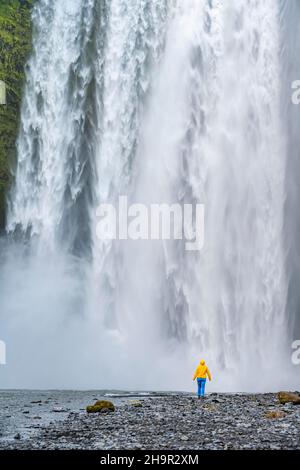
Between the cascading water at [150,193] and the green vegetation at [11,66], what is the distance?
167 cm

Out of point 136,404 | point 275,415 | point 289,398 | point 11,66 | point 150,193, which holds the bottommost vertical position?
point 136,404

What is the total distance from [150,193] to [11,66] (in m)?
14.0

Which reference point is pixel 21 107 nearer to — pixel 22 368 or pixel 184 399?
pixel 22 368

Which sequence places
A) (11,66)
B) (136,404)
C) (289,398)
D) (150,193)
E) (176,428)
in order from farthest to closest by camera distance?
(11,66) → (150,193) → (136,404) → (289,398) → (176,428)

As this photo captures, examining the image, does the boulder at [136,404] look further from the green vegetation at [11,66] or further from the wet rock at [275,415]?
the green vegetation at [11,66]

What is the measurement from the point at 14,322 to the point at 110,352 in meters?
6.11

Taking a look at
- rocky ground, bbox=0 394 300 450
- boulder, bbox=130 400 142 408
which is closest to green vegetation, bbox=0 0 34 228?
boulder, bbox=130 400 142 408

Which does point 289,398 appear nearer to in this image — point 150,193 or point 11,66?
point 150,193

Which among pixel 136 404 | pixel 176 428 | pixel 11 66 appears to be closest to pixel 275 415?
pixel 176 428

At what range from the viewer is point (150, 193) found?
34000 mm

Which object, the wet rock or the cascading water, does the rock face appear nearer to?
the wet rock

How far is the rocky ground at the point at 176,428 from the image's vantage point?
1223 centimetres
